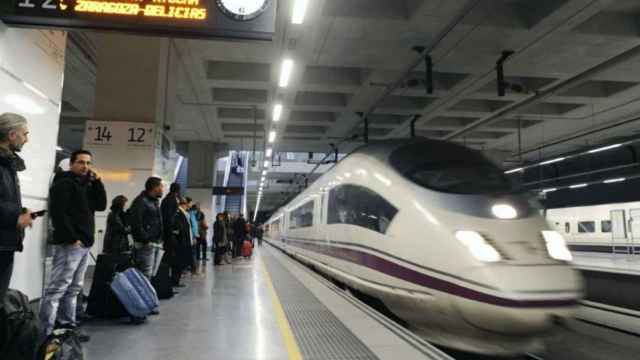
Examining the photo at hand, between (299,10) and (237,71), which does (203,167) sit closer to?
(237,71)

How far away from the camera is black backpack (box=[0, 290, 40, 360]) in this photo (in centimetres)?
259

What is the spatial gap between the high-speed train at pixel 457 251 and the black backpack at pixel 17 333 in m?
3.14

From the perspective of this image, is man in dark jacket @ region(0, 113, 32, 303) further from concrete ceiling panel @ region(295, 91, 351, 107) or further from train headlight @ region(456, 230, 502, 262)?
concrete ceiling panel @ region(295, 91, 351, 107)

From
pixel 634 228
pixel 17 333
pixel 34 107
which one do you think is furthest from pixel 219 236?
pixel 634 228

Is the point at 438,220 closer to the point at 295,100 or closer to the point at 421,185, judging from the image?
the point at 421,185

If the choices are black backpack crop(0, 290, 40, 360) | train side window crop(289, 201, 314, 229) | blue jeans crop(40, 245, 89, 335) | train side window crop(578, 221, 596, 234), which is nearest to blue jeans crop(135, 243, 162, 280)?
blue jeans crop(40, 245, 89, 335)

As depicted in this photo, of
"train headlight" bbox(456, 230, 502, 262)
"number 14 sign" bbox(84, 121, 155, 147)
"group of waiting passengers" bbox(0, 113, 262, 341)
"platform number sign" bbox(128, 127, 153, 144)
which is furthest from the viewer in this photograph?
"platform number sign" bbox(128, 127, 153, 144)

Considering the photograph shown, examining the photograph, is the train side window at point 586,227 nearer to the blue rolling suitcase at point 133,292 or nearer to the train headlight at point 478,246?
the train headlight at point 478,246

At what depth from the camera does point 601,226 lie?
16312 millimetres

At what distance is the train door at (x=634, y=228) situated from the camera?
14.5 m

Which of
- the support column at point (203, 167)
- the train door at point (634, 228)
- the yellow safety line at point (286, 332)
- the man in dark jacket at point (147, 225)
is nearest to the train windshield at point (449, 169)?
the yellow safety line at point (286, 332)

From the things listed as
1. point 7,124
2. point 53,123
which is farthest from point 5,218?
point 53,123

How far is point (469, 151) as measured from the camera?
584 centimetres

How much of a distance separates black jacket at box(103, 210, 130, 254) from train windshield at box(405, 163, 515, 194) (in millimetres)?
3331
